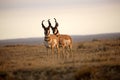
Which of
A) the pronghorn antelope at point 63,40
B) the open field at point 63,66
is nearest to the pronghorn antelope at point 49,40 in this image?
the pronghorn antelope at point 63,40

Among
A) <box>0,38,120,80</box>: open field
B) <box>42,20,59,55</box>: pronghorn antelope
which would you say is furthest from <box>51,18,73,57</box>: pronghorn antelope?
<box>0,38,120,80</box>: open field

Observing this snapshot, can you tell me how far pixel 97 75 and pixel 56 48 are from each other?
3.13 meters

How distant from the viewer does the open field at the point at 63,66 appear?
867cm

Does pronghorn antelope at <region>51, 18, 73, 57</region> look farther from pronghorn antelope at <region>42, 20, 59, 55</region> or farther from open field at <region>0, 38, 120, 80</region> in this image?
open field at <region>0, 38, 120, 80</region>

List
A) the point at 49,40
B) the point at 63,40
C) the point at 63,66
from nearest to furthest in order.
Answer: the point at 63,66, the point at 49,40, the point at 63,40

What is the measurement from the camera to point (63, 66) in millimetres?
9461

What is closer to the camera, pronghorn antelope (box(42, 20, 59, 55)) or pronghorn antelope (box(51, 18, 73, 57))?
pronghorn antelope (box(42, 20, 59, 55))

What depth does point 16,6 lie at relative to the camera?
10.5 meters

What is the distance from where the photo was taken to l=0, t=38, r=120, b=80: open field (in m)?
8.67

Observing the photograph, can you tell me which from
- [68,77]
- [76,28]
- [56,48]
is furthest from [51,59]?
[68,77]

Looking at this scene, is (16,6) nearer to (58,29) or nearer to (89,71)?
(58,29)

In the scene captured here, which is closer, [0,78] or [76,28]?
[0,78]

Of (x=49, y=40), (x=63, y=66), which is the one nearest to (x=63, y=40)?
(x=49, y=40)

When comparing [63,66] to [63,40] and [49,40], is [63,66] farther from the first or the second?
[63,40]
